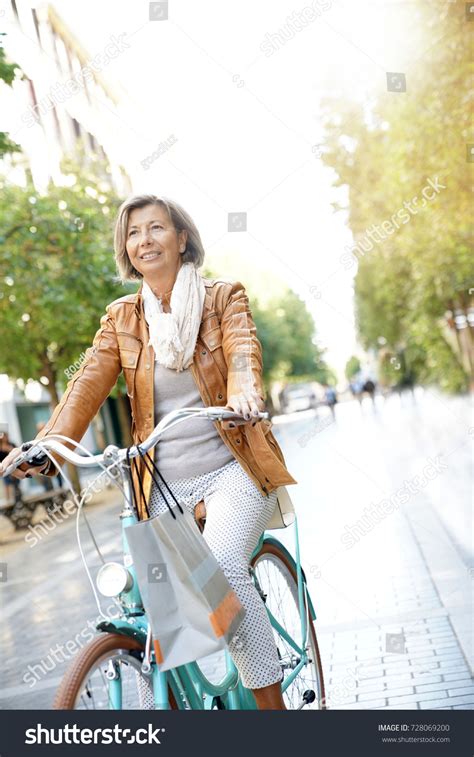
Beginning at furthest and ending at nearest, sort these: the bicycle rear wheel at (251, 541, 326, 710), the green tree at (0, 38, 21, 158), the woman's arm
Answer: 1. the green tree at (0, 38, 21, 158)
2. the bicycle rear wheel at (251, 541, 326, 710)
3. the woman's arm

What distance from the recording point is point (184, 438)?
3062mm

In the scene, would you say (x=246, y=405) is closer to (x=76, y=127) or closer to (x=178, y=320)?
(x=178, y=320)

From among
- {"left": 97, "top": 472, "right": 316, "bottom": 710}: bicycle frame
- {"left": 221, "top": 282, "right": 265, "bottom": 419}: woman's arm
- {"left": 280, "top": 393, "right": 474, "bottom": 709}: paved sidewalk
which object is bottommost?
{"left": 280, "top": 393, "right": 474, "bottom": 709}: paved sidewalk

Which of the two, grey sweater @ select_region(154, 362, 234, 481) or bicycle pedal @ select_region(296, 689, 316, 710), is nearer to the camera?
grey sweater @ select_region(154, 362, 234, 481)

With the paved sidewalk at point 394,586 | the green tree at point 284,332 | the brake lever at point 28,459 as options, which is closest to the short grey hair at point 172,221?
the brake lever at point 28,459

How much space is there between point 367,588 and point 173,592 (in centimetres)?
417

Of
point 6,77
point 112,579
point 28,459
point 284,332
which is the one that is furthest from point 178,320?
point 284,332

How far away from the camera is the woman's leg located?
2947 mm

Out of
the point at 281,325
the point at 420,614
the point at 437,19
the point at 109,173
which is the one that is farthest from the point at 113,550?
the point at 281,325

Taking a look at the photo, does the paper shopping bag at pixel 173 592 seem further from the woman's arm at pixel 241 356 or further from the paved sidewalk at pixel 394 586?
the paved sidewalk at pixel 394 586

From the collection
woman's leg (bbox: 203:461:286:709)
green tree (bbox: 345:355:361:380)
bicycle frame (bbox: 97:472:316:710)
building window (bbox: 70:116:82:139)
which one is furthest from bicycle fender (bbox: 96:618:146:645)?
green tree (bbox: 345:355:361:380)

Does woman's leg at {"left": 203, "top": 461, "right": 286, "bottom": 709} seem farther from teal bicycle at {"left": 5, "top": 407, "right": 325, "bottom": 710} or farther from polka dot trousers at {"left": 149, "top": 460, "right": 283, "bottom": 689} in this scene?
teal bicycle at {"left": 5, "top": 407, "right": 325, "bottom": 710}

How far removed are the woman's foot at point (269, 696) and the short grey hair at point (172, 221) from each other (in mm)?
1362

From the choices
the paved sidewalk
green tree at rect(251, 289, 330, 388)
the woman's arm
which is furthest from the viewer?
green tree at rect(251, 289, 330, 388)
